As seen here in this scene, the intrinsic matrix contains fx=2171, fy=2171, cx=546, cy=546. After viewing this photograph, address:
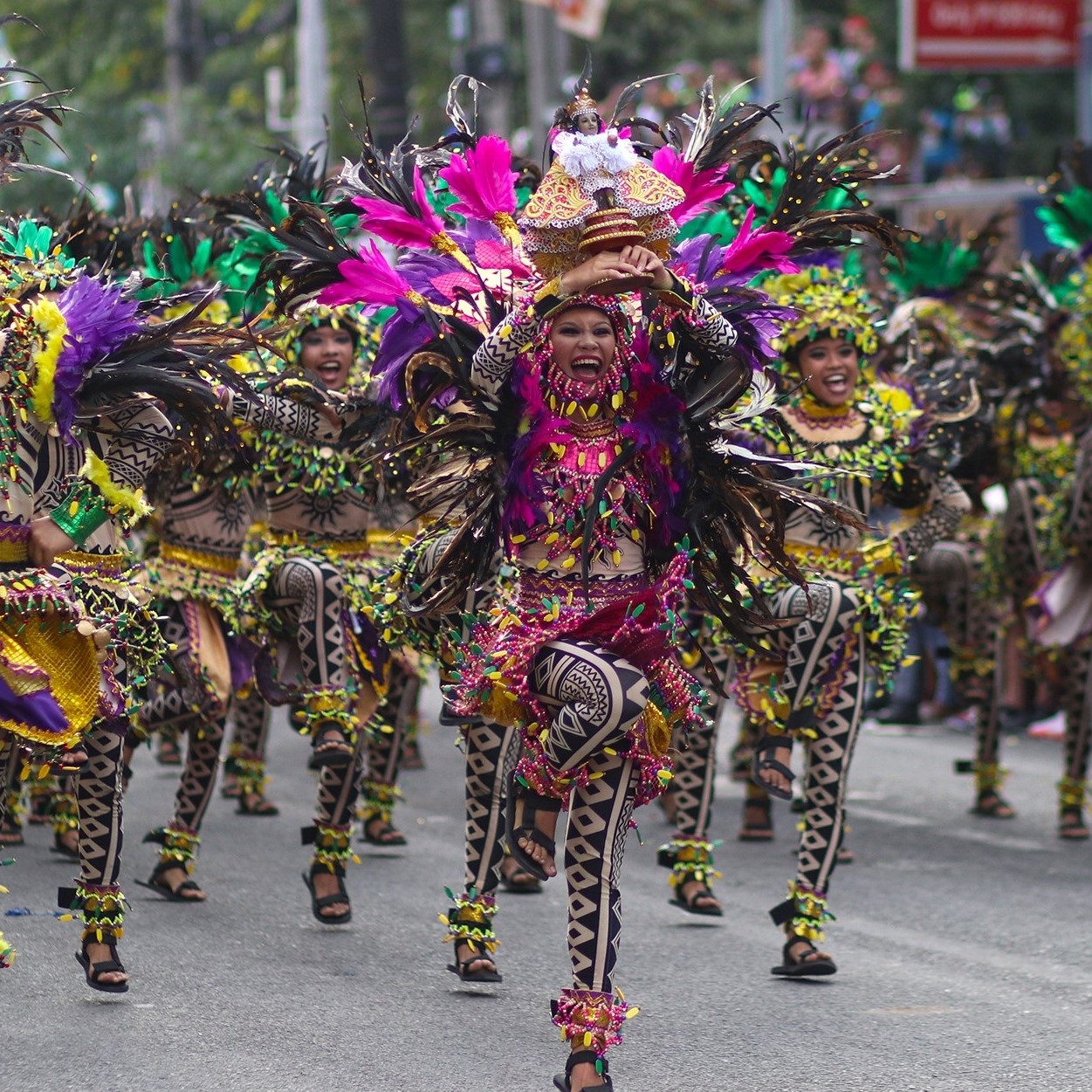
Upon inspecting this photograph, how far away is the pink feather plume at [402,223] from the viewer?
6348mm

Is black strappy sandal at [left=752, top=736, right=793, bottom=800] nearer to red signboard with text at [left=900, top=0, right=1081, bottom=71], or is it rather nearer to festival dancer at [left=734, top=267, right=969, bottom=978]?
festival dancer at [left=734, top=267, right=969, bottom=978]

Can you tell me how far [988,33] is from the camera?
19.9m

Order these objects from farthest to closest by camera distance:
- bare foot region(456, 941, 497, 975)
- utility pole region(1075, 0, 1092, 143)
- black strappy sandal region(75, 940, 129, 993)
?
1. utility pole region(1075, 0, 1092, 143)
2. bare foot region(456, 941, 497, 975)
3. black strappy sandal region(75, 940, 129, 993)

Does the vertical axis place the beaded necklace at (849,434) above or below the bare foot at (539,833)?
above

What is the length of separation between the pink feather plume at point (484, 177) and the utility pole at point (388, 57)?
1298 cm

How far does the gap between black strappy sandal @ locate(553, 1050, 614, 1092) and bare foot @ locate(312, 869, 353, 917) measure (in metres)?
2.39

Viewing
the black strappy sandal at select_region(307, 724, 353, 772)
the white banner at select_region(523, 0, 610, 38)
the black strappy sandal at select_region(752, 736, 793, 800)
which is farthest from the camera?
the white banner at select_region(523, 0, 610, 38)

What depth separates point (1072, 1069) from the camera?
6125 mm

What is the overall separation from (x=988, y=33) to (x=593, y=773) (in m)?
15.5

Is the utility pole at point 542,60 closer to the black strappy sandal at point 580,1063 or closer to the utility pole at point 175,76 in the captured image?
the utility pole at point 175,76

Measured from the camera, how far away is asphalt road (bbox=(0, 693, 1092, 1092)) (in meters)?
6.09

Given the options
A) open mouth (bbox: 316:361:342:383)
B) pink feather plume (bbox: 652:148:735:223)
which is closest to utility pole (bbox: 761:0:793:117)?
open mouth (bbox: 316:361:342:383)

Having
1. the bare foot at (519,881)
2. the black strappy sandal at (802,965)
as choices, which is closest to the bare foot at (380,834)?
the bare foot at (519,881)

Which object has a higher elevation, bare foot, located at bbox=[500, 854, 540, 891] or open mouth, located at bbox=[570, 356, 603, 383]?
open mouth, located at bbox=[570, 356, 603, 383]
